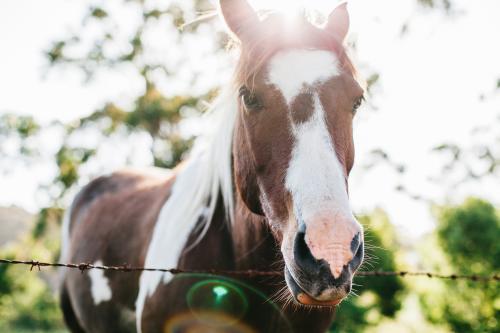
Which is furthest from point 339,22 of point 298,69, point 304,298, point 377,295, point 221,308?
point 377,295

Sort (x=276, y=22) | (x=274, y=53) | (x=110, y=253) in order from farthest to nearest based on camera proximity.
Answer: (x=110, y=253), (x=276, y=22), (x=274, y=53)

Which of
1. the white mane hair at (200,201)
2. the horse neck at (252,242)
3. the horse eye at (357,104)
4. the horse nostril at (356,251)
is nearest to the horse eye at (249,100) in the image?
the white mane hair at (200,201)

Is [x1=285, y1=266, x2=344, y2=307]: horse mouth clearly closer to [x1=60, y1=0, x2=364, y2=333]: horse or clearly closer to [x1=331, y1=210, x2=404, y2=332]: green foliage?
[x1=60, y1=0, x2=364, y2=333]: horse

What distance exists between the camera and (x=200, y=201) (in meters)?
2.79

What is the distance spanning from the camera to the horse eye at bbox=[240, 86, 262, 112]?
6.55 ft

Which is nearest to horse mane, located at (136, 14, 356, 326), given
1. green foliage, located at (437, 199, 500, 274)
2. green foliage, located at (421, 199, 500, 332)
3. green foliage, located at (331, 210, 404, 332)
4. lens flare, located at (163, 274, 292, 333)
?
lens flare, located at (163, 274, 292, 333)

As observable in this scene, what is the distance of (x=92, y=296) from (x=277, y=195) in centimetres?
259

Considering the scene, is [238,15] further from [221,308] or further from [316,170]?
[221,308]

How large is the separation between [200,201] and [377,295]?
15.0m

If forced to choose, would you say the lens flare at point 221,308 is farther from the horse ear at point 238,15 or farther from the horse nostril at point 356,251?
the horse ear at point 238,15

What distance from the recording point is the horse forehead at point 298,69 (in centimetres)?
186

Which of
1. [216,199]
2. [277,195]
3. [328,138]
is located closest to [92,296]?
[216,199]

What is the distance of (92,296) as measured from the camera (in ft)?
12.1

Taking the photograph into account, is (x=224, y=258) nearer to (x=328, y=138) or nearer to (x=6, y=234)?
(x=328, y=138)
